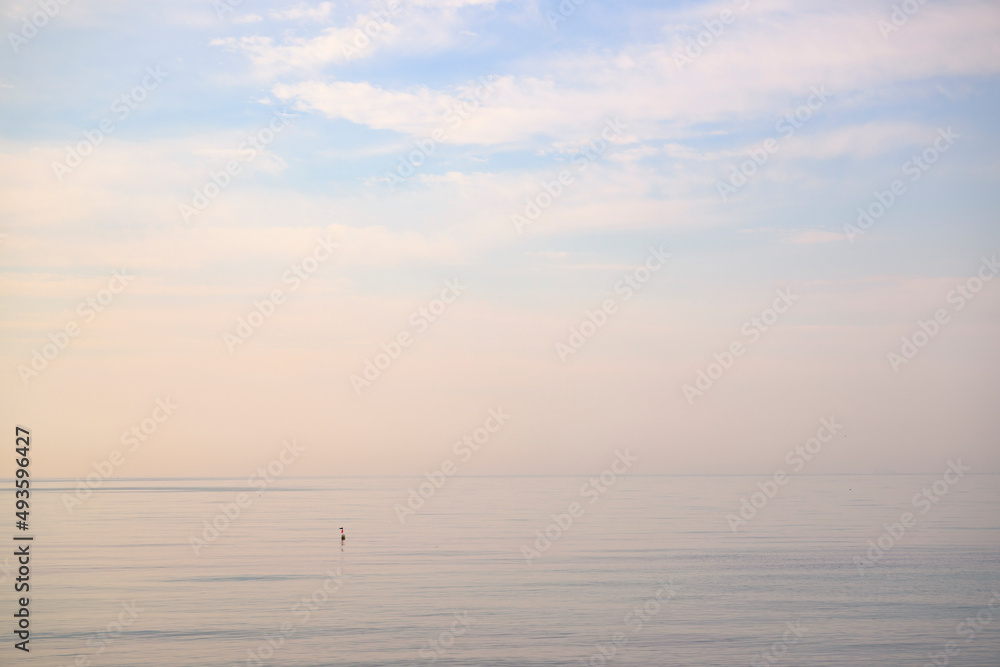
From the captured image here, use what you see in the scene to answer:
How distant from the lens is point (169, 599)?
5556 centimetres

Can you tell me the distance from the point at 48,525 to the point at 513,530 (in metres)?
59.2

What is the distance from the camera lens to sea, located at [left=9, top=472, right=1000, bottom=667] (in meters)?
43.7

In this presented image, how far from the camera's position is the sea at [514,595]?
43688 mm

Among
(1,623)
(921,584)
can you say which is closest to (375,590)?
(1,623)

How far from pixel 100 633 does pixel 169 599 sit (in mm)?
8797

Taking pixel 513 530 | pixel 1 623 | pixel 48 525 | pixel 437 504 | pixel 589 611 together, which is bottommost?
pixel 589 611

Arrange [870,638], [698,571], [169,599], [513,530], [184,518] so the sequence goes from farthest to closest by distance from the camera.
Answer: [184,518]
[513,530]
[698,571]
[169,599]
[870,638]

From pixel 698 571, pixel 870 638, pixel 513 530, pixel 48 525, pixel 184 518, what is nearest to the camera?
→ pixel 870 638

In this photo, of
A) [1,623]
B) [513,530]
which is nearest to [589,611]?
[1,623]

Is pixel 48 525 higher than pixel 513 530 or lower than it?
higher

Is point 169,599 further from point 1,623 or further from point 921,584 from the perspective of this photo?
point 921,584

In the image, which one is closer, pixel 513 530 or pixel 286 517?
pixel 513 530

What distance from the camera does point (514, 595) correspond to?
57125 millimetres

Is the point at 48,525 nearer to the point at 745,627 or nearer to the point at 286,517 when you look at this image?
the point at 286,517
